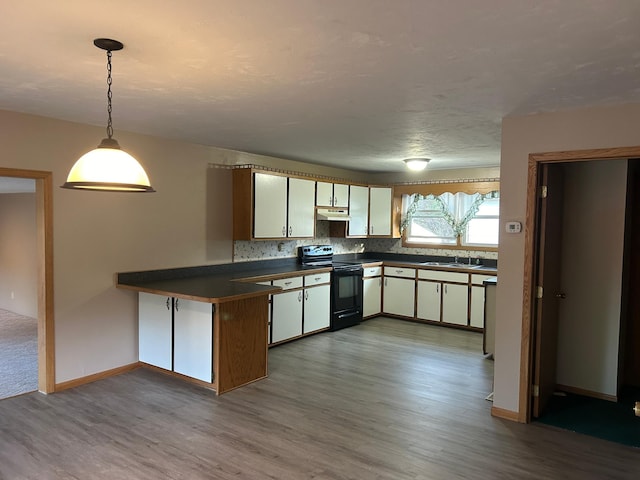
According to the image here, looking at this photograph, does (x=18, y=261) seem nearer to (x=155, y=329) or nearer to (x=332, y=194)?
(x=155, y=329)

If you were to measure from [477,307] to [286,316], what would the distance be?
2.59 metres

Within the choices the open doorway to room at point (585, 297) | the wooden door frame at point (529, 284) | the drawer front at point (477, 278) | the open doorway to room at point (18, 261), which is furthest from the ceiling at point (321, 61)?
the open doorway to room at point (18, 261)

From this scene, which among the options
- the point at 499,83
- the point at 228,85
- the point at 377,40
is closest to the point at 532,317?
the point at 499,83

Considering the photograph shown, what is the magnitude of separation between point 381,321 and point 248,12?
5.57 meters

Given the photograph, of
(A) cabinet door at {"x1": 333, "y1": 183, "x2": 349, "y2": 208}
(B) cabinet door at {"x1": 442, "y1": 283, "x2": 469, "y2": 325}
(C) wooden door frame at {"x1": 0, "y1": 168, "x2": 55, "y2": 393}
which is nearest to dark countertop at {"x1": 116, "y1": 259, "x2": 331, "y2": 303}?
(C) wooden door frame at {"x1": 0, "y1": 168, "x2": 55, "y2": 393}

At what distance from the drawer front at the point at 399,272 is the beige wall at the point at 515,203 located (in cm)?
317

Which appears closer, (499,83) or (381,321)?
(499,83)

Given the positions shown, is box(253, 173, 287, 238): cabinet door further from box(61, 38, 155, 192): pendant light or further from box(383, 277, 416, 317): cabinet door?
box(61, 38, 155, 192): pendant light

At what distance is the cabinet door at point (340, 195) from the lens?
657 cm

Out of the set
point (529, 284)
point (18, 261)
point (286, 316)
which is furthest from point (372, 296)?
point (18, 261)

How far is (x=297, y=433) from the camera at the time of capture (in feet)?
10.8

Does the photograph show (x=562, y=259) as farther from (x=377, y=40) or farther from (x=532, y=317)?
(x=377, y=40)

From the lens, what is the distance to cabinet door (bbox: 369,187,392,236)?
7234mm

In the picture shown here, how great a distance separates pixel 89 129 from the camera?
4.12 meters
